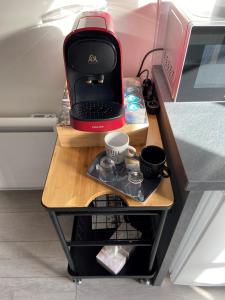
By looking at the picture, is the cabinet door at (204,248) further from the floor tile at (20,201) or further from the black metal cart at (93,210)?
the floor tile at (20,201)

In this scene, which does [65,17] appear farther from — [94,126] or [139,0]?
[94,126]

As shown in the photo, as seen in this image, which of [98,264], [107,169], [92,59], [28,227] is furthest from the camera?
[28,227]

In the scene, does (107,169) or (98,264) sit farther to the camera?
(98,264)

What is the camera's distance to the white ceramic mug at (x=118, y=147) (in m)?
0.77

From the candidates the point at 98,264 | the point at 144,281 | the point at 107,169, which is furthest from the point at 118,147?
the point at 144,281

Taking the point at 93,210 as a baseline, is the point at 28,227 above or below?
below

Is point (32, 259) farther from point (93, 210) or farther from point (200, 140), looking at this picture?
point (200, 140)

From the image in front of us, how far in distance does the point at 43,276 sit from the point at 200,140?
3.53 feet

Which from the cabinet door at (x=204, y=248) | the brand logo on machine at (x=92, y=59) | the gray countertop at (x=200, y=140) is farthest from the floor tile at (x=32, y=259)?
the brand logo on machine at (x=92, y=59)

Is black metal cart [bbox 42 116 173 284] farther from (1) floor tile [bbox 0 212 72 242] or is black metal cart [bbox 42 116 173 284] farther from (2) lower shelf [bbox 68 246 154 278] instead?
(1) floor tile [bbox 0 212 72 242]

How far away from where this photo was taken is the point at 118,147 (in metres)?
0.76

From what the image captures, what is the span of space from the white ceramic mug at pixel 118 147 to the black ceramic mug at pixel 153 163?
0.15ft

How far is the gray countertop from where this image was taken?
652 millimetres

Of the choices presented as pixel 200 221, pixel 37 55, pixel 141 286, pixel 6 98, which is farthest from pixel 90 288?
pixel 37 55
